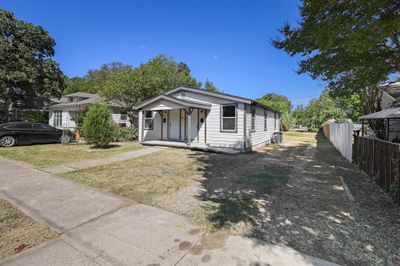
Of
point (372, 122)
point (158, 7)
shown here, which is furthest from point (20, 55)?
point (372, 122)

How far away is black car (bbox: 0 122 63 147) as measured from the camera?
11544 millimetres

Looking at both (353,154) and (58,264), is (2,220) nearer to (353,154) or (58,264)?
(58,264)

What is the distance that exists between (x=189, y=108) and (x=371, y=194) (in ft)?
27.9

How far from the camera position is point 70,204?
13.5 feet

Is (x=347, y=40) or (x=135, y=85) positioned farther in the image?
(x=135, y=85)

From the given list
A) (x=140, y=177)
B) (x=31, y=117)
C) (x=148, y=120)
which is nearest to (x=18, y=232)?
(x=140, y=177)

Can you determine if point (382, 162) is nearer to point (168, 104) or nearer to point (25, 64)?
point (168, 104)

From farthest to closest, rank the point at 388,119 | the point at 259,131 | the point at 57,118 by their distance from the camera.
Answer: the point at 57,118 → the point at 259,131 → the point at 388,119

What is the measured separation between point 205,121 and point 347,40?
8.85 m

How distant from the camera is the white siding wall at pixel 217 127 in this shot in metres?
11.4

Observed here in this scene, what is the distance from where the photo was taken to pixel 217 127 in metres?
12.2

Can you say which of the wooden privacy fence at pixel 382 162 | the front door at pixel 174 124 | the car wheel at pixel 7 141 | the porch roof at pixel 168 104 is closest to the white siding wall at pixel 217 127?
the porch roof at pixel 168 104

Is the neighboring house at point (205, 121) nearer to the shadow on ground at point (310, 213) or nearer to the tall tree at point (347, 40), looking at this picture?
the tall tree at point (347, 40)

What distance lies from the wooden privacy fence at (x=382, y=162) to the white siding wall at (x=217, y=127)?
523 cm
